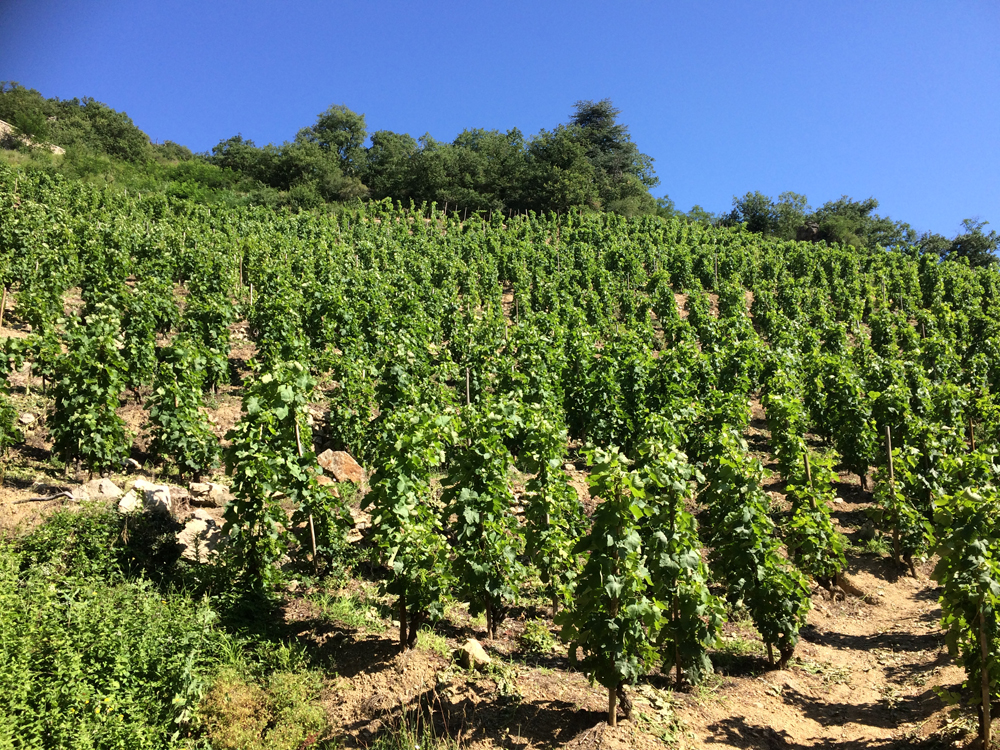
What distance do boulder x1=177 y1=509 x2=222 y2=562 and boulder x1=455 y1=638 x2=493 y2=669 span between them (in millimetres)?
3625

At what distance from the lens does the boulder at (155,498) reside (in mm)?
8438

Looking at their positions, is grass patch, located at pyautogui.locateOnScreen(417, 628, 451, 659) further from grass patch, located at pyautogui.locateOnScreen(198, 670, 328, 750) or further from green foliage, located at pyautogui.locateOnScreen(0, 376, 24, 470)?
green foliage, located at pyautogui.locateOnScreen(0, 376, 24, 470)

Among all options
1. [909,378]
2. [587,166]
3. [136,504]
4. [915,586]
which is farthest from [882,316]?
[587,166]

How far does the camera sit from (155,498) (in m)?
8.64

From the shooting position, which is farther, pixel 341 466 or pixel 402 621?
pixel 341 466

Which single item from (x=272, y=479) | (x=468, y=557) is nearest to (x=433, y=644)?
(x=468, y=557)

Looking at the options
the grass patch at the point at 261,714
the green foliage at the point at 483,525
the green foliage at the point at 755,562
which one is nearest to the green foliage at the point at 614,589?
the green foliage at the point at 483,525

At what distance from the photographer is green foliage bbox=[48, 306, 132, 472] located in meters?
9.62

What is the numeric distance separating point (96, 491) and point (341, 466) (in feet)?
12.9

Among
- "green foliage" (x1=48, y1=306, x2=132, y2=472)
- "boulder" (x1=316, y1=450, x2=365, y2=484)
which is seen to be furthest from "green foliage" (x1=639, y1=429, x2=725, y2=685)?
"green foliage" (x1=48, y1=306, x2=132, y2=472)

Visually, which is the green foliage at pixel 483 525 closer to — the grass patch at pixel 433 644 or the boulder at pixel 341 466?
the grass patch at pixel 433 644

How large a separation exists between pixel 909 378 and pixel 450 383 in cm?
1427

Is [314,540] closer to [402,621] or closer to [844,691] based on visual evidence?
[402,621]

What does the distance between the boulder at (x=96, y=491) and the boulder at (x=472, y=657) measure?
236 inches
